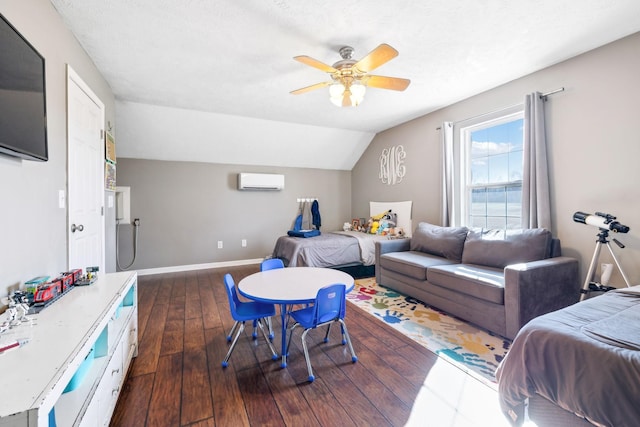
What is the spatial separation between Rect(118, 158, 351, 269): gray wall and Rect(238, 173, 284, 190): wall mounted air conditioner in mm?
167

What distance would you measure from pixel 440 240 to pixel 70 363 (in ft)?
11.3

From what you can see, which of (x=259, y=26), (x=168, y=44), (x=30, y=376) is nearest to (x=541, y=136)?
(x=259, y=26)

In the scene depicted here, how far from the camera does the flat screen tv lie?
3.96 feet

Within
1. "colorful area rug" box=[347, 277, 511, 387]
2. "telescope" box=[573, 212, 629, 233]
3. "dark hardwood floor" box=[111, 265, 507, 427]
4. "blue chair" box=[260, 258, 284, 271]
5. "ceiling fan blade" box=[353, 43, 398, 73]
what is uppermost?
"ceiling fan blade" box=[353, 43, 398, 73]

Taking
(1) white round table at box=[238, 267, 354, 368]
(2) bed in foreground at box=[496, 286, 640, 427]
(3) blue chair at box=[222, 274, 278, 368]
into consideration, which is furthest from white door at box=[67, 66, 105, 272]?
(2) bed in foreground at box=[496, 286, 640, 427]

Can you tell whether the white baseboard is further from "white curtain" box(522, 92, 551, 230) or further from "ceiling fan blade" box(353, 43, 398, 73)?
"white curtain" box(522, 92, 551, 230)

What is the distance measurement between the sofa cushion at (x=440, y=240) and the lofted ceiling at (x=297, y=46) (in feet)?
5.52

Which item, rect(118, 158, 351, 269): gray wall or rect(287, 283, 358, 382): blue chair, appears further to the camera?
rect(118, 158, 351, 269): gray wall

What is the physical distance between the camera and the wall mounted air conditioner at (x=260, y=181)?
504 centimetres

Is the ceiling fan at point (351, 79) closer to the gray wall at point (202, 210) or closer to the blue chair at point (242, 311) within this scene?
the blue chair at point (242, 311)

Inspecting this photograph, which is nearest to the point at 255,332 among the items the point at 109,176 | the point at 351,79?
the point at 109,176

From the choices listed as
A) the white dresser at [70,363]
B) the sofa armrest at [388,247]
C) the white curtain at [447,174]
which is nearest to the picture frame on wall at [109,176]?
the white dresser at [70,363]

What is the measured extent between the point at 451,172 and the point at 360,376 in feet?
9.67

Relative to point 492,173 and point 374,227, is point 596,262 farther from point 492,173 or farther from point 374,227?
point 374,227
